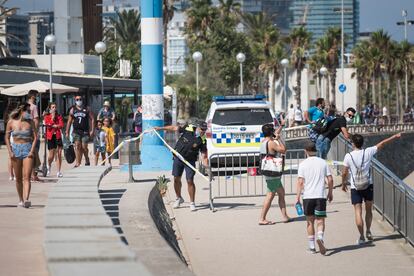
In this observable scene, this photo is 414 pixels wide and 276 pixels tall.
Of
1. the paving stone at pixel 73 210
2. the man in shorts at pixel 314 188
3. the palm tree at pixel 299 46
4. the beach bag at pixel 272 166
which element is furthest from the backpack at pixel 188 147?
the palm tree at pixel 299 46

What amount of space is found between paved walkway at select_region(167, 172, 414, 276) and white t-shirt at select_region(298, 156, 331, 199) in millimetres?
933

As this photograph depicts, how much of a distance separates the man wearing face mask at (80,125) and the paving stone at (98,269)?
15.8 metres

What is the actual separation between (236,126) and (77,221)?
1472 centimetres

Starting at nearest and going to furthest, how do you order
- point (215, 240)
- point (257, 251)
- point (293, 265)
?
point (293, 265) → point (257, 251) → point (215, 240)

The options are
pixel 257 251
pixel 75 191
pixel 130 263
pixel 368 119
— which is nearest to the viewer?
pixel 130 263

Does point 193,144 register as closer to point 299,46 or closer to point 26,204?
point 26,204

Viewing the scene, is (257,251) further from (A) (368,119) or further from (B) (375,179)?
(A) (368,119)

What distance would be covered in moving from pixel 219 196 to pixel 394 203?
4789mm

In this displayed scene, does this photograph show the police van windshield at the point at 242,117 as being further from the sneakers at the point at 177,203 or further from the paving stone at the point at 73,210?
the paving stone at the point at 73,210

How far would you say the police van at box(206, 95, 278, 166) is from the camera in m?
22.7

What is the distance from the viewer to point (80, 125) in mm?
22047

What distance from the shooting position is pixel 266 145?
15.5 meters

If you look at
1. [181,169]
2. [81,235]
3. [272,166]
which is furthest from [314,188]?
[81,235]

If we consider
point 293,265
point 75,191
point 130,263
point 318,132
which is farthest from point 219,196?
point 130,263
